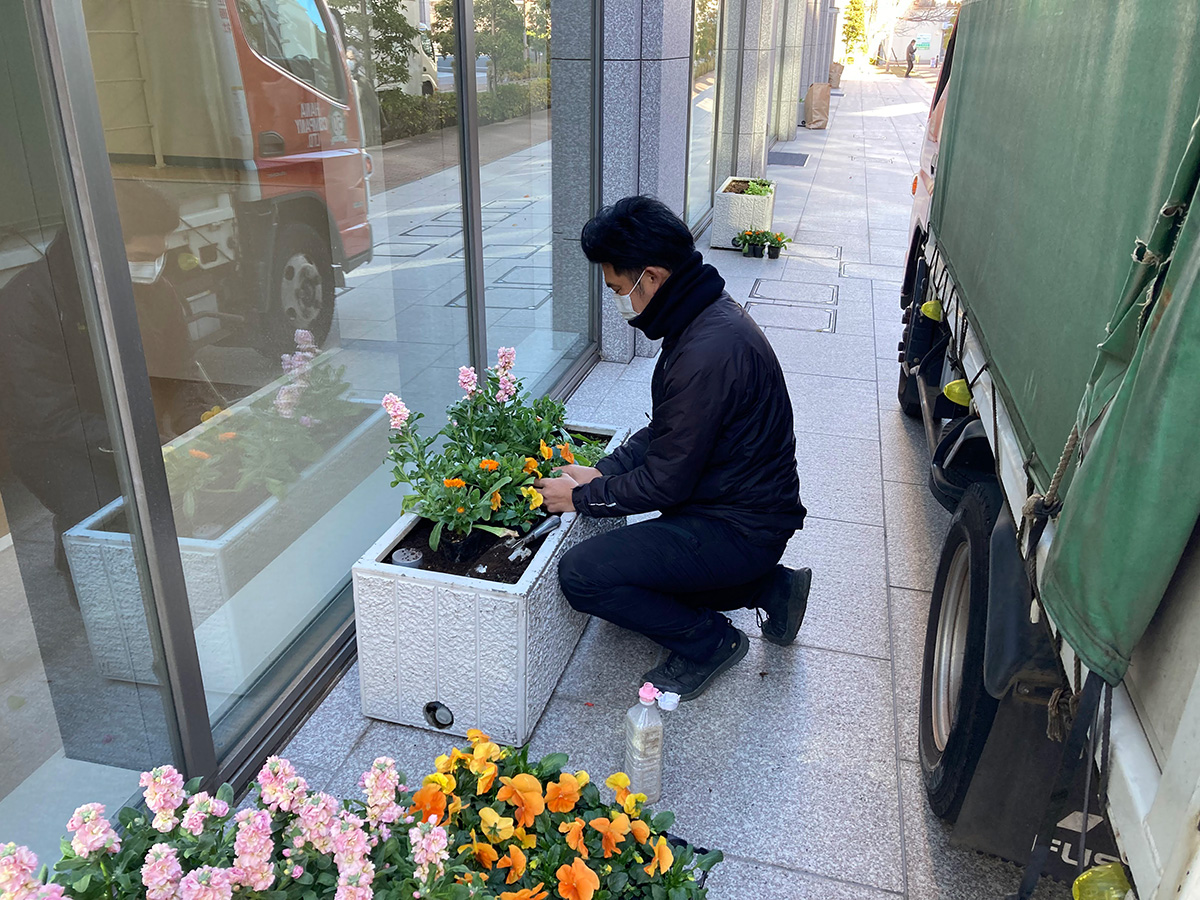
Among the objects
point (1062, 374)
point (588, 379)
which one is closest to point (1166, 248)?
point (1062, 374)

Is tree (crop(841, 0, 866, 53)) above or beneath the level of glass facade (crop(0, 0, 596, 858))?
above

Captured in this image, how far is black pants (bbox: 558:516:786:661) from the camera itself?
2.98 metres

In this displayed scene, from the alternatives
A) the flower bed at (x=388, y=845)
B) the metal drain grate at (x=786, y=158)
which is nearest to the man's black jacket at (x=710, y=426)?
the flower bed at (x=388, y=845)

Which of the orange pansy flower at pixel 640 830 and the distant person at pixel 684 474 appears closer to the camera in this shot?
the orange pansy flower at pixel 640 830

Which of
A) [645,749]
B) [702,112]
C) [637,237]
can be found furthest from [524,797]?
[702,112]

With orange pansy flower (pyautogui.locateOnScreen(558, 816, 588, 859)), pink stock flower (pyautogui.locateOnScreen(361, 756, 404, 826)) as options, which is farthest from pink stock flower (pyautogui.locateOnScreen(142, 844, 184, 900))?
orange pansy flower (pyautogui.locateOnScreen(558, 816, 588, 859))

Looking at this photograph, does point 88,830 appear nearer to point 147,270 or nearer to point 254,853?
point 254,853

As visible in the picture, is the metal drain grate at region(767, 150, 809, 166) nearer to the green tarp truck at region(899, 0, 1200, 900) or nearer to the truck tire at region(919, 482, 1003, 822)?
the green tarp truck at region(899, 0, 1200, 900)

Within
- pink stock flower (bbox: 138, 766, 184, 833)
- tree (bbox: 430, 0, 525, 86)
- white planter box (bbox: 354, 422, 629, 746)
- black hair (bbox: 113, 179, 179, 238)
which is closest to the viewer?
pink stock flower (bbox: 138, 766, 184, 833)

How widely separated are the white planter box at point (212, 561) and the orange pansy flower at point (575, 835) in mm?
1257

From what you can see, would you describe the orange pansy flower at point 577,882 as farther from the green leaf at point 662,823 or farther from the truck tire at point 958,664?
the truck tire at point 958,664

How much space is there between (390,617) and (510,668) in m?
0.40

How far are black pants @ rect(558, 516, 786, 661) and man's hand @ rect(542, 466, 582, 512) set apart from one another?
0.15 meters

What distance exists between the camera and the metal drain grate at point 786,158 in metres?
16.3
